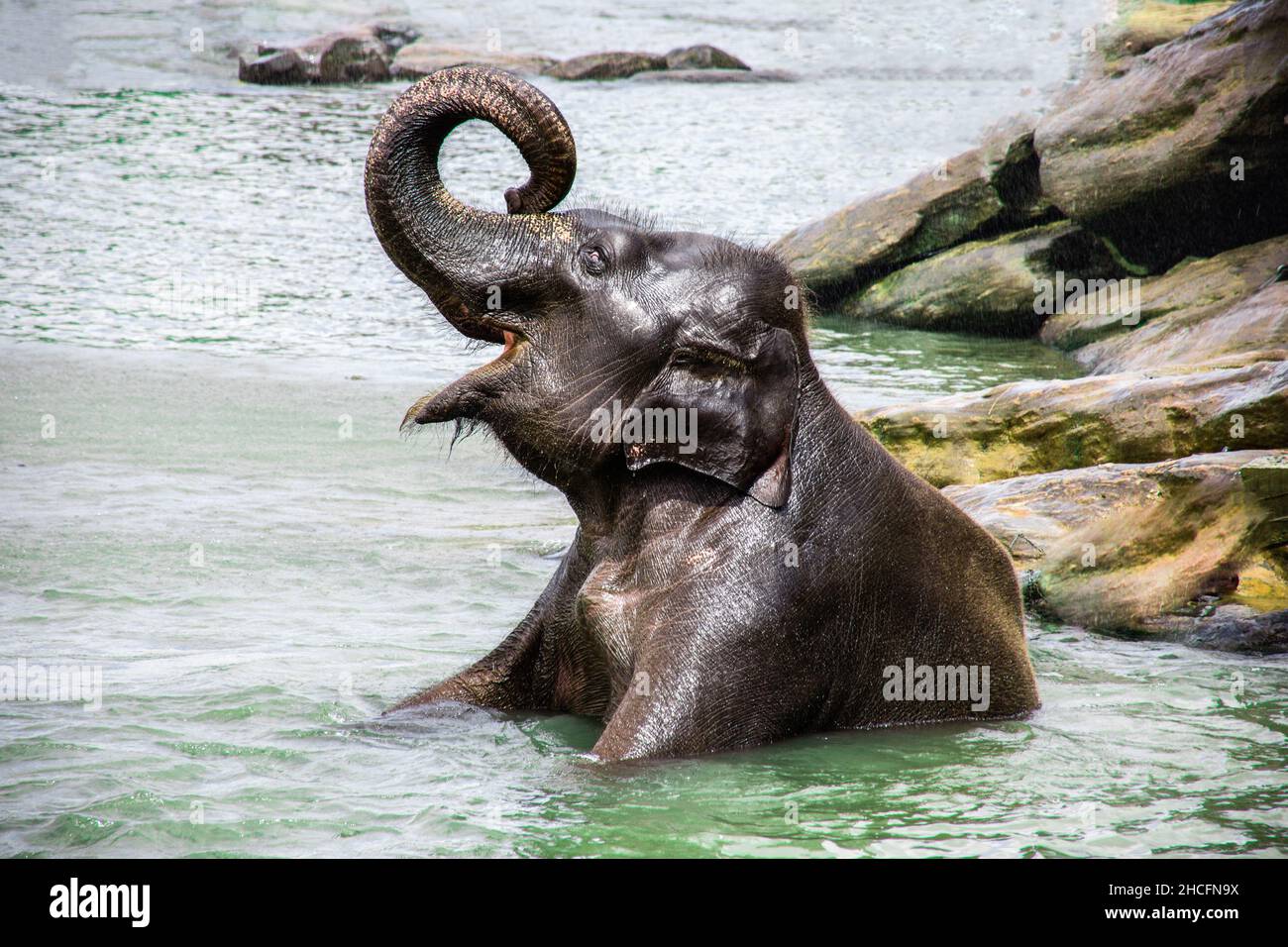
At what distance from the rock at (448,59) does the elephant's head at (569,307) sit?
3048 centimetres

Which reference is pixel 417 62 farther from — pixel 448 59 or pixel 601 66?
pixel 601 66

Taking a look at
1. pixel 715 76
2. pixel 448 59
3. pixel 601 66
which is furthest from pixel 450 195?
pixel 715 76

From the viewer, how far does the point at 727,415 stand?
227 inches

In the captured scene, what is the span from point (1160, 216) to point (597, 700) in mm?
13765

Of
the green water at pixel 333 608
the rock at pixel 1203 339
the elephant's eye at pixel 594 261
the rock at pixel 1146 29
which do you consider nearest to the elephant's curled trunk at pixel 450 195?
the elephant's eye at pixel 594 261

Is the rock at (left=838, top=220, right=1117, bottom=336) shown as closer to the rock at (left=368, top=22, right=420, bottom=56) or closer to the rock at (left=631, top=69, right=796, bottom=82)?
the rock at (left=631, top=69, right=796, bottom=82)

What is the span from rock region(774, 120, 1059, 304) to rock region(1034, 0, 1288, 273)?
0.90 m

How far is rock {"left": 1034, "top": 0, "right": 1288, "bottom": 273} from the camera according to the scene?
53.6 feet

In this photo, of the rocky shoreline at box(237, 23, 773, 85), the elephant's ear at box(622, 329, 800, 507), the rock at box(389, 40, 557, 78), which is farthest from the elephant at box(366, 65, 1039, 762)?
the rock at box(389, 40, 557, 78)

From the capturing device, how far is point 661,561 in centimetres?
582

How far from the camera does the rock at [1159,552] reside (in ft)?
26.0

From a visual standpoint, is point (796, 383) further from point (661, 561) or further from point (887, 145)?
point (887, 145)

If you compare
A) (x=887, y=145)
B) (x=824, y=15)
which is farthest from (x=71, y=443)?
(x=824, y=15)

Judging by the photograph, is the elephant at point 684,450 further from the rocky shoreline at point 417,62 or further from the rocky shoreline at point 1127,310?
the rocky shoreline at point 417,62
